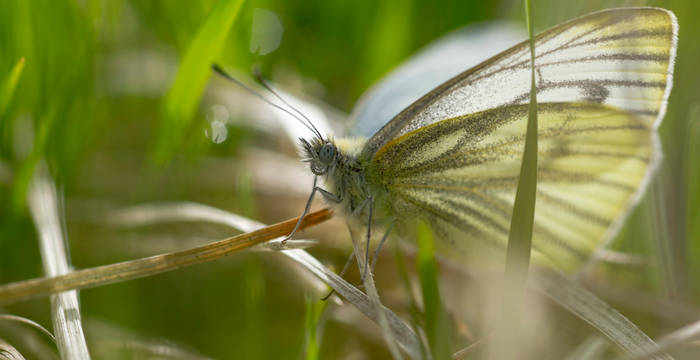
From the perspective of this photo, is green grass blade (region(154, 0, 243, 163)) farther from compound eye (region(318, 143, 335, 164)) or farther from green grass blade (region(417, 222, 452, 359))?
green grass blade (region(417, 222, 452, 359))

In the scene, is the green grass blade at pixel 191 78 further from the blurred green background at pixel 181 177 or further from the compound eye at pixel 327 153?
the compound eye at pixel 327 153

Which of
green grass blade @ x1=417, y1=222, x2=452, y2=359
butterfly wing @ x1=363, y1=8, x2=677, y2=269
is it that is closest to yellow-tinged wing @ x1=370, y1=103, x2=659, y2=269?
butterfly wing @ x1=363, y1=8, x2=677, y2=269

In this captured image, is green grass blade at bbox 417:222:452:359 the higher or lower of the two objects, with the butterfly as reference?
lower

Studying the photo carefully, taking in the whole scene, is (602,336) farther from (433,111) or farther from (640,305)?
(433,111)

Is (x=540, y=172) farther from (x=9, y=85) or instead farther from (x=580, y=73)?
(x=9, y=85)

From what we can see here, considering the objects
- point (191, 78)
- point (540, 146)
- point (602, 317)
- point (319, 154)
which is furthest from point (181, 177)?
point (602, 317)

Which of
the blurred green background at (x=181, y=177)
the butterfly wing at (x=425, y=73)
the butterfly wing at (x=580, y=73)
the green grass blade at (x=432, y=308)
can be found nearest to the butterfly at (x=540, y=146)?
the butterfly wing at (x=580, y=73)

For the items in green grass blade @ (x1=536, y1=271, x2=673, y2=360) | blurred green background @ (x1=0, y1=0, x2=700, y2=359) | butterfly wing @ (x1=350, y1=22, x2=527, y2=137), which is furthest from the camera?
butterfly wing @ (x1=350, y1=22, x2=527, y2=137)

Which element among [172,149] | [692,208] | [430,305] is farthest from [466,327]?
[172,149]
